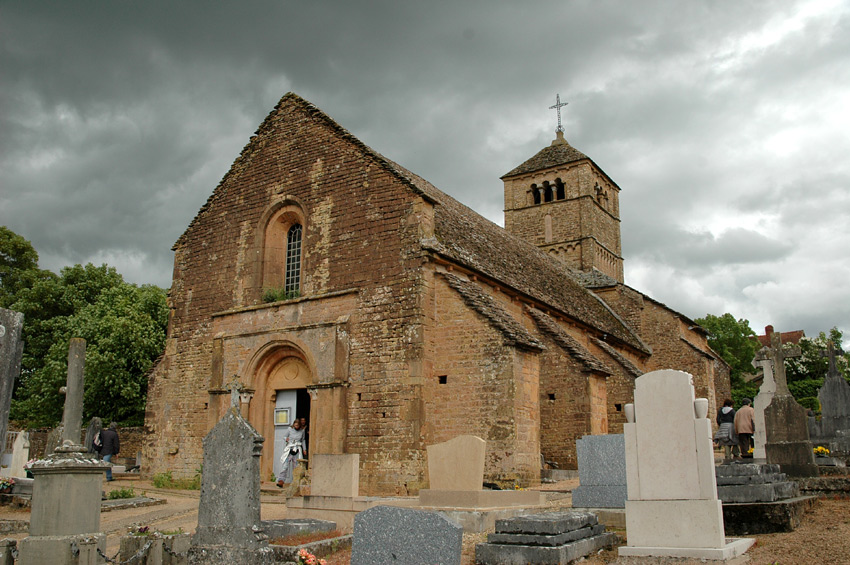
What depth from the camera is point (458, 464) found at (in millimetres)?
10344

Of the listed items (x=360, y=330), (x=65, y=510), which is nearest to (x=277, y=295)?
(x=360, y=330)

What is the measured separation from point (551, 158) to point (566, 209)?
3.66m

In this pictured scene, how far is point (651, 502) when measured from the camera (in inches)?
282

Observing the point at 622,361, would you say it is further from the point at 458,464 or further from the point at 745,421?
the point at 458,464

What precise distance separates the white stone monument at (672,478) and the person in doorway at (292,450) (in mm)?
10000

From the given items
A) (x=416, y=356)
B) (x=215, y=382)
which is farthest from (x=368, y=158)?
(x=215, y=382)

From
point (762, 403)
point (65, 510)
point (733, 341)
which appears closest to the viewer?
point (65, 510)

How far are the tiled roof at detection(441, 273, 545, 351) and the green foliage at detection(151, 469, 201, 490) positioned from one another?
8.83 meters

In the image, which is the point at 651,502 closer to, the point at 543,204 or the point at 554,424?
the point at 554,424

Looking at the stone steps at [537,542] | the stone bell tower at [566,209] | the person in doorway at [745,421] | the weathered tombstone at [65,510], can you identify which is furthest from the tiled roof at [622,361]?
the weathered tombstone at [65,510]

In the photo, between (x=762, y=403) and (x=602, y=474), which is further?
(x=762, y=403)

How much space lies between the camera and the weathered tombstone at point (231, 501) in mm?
7117

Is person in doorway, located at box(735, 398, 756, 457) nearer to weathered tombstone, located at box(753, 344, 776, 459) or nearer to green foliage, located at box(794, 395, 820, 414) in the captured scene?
weathered tombstone, located at box(753, 344, 776, 459)

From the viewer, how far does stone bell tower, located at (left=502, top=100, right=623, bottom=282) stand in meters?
36.3
